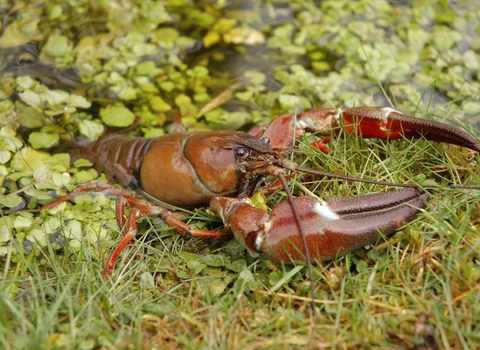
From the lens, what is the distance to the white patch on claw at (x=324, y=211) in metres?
3.22

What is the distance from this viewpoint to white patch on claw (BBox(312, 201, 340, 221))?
322cm

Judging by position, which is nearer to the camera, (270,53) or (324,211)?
(324,211)

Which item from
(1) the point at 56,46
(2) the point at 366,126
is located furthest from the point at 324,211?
(1) the point at 56,46

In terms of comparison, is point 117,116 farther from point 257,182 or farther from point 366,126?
point 366,126

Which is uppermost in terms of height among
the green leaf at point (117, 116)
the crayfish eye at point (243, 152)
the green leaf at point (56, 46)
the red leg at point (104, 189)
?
the green leaf at point (56, 46)

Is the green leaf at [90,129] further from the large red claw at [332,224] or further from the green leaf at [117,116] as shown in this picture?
the large red claw at [332,224]

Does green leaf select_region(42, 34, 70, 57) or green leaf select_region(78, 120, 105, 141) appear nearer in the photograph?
green leaf select_region(78, 120, 105, 141)

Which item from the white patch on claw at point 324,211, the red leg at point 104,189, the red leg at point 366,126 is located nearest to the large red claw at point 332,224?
the white patch on claw at point 324,211

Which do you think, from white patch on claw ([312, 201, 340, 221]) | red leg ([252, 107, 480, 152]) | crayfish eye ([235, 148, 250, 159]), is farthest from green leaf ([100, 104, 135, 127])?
white patch on claw ([312, 201, 340, 221])

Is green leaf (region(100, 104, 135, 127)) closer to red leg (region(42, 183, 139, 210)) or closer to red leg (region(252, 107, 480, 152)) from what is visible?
red leg (region(42, 183, 139, 210))

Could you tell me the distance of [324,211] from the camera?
324cm

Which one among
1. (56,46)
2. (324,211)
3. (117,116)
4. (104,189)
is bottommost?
(104,189)

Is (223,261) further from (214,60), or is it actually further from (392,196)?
(214,60)

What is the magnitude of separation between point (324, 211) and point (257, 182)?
32.2 inches
